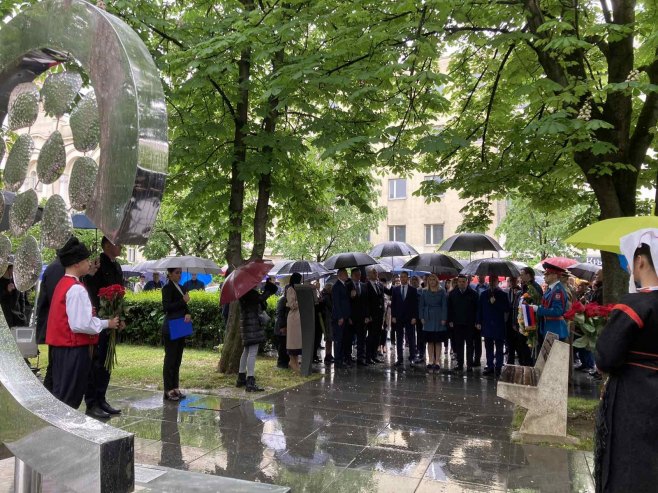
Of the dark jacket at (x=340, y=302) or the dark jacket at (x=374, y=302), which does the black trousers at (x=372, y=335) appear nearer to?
the dark jacket at (x=374, y=302)

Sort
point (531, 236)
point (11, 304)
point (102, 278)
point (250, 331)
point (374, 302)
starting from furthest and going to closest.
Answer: point (531, 236) < point (374, 302) < point (11, 304) < point (250, 331) < point (102, 278)

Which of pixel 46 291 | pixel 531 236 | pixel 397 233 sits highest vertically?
pixel 397 233

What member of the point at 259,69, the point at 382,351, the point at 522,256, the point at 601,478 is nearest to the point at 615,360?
the point at 601,478

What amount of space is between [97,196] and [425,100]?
19.5 feet

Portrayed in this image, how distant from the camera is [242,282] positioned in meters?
9.12

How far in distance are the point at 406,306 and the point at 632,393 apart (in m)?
10.0

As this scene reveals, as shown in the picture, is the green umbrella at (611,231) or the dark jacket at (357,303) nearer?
the green umbrella at (611,231)

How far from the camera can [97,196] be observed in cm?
246

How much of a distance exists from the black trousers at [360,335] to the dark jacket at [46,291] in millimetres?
7082

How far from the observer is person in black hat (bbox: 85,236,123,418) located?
24.7ft

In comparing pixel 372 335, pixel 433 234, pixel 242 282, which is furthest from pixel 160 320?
pixel 433 234

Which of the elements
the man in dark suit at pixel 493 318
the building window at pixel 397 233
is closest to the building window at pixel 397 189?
the building window at pixel 397 233

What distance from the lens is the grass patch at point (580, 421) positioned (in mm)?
6609

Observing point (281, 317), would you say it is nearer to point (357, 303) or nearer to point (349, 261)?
point (357, 303)
